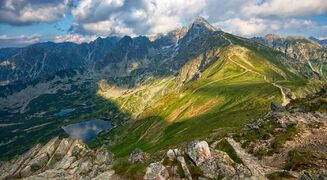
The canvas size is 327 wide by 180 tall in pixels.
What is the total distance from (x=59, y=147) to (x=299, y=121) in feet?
217

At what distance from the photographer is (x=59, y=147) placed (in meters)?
112

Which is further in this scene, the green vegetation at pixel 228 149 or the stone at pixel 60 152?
the stone at pixel 60 152

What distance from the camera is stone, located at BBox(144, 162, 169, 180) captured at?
60.4 metres

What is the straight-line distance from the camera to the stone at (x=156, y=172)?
2377 inches

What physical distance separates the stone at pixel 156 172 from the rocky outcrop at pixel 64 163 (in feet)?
32.7

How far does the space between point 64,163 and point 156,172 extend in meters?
40.1

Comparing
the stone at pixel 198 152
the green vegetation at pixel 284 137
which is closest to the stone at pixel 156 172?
the stone at pixel 198 152

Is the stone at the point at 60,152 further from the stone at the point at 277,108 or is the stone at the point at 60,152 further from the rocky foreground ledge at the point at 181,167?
the stone at the point at 277,108

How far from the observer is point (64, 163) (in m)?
93.7

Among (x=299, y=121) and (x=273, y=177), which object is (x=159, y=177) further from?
(x=299, y=121)

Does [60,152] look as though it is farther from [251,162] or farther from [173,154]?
[251,162]

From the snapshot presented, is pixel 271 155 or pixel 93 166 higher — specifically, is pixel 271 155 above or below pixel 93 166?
above

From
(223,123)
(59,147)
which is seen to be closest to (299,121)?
(59,147)

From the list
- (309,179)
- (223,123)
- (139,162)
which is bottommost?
(223,123)
